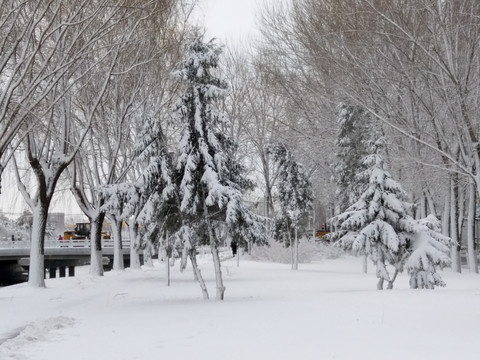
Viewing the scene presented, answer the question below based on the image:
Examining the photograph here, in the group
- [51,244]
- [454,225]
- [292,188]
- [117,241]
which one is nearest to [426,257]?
[454,225]

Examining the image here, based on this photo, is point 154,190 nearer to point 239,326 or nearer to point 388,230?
point 239,326

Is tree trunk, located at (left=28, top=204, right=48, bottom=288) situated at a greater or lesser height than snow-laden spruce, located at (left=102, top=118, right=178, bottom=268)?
lesser

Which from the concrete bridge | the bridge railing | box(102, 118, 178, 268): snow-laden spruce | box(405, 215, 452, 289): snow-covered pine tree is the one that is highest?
box(102, 118, 178, 268): snow-laden spruce

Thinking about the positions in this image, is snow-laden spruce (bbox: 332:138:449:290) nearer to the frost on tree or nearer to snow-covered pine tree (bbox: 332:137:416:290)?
snow-covered pine tree (bbox: 332:137:416:290)

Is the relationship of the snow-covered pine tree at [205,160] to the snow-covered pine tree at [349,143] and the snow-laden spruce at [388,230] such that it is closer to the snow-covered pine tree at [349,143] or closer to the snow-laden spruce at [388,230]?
the snow-laden spruce at [388,230]

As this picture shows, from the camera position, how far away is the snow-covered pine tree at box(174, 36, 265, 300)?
1515 centimetres

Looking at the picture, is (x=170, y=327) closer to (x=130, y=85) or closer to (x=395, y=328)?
(x=395, y=328)

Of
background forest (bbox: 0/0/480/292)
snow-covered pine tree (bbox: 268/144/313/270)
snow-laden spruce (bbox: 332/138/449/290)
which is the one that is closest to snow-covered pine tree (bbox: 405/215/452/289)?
snow-laden spruce (bbox: 332/138/449/290)

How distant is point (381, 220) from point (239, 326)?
936cm

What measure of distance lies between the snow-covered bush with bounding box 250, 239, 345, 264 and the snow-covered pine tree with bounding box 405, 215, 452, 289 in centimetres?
1951

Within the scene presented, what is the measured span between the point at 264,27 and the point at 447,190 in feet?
41.5

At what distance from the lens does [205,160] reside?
1534 cm

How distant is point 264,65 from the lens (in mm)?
33406

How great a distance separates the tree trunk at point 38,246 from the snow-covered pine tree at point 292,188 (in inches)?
673
